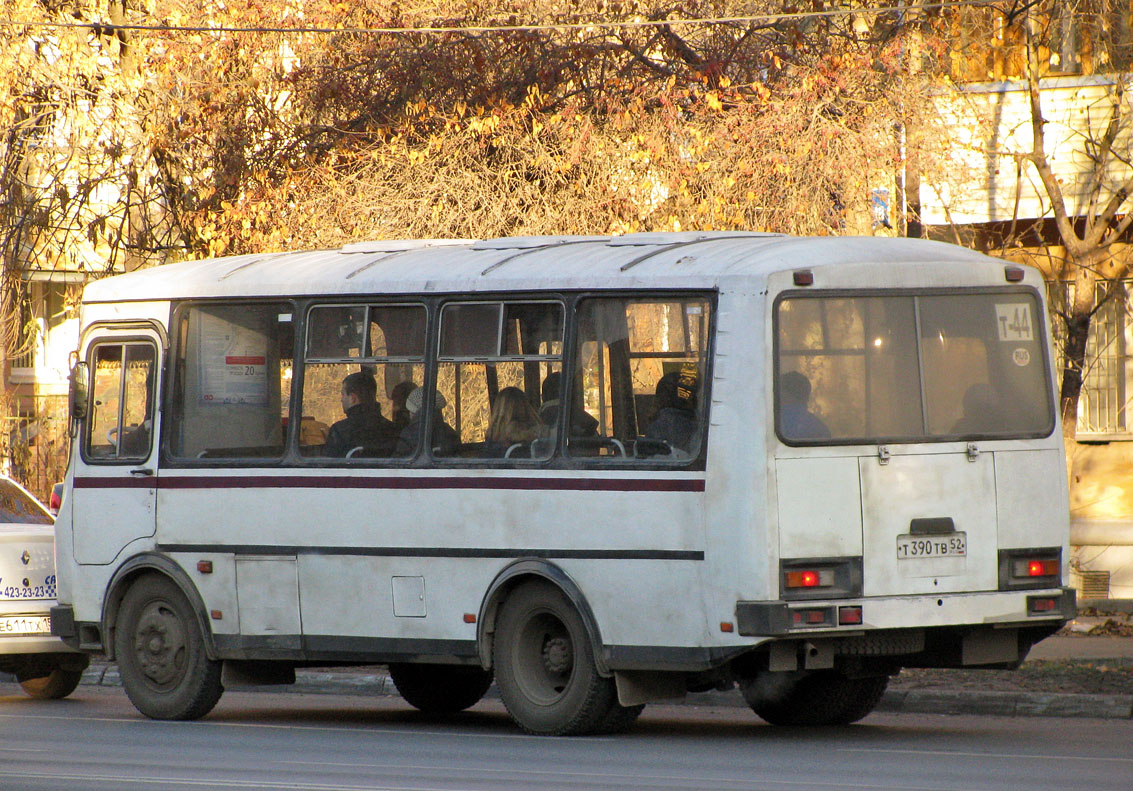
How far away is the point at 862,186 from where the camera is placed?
18.0 meters

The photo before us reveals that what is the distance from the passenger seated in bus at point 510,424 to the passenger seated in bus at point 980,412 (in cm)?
225

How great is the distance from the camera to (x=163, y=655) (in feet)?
41.6

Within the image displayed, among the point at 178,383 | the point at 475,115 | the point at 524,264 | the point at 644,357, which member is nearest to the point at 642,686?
the point at 644,357

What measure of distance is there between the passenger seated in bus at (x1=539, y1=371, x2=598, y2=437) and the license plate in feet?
5.83

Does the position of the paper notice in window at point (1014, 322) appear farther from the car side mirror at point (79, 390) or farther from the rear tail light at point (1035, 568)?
the car side mirror at point (79, 390)

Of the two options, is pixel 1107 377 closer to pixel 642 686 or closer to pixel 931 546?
pixel 931 546

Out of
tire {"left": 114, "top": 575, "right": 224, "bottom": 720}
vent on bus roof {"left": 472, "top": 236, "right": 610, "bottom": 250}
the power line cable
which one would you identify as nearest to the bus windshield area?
vent on bus roof {"left": 472, "top": 236, "right": 610, "bottom": 250}

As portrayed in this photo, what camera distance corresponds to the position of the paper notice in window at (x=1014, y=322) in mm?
11039

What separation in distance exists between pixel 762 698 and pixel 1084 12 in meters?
9.74

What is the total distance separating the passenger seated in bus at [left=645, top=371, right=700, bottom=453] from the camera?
1046 centimetres

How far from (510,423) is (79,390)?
3.44 metres

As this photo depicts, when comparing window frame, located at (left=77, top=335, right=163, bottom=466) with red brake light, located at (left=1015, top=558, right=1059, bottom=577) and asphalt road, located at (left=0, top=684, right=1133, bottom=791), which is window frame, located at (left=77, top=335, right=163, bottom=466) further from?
red brake light, located at (left=1015, top=558, right=1059, bottom=577)

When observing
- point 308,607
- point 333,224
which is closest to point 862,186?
point 333,224

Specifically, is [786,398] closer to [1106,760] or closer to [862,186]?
[1106,760]
